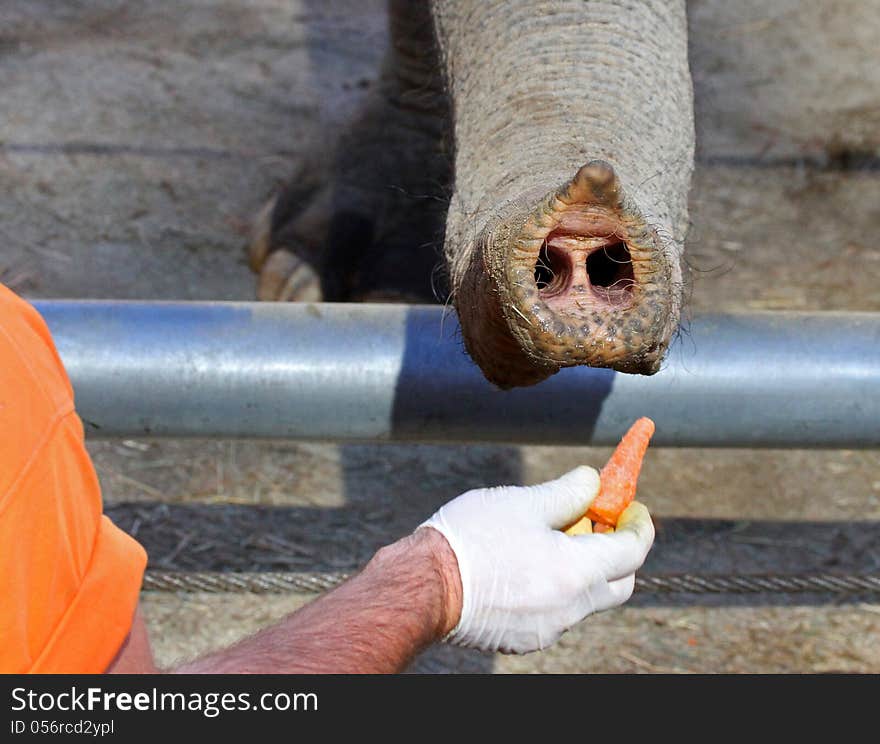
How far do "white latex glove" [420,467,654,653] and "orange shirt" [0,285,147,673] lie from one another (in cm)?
39

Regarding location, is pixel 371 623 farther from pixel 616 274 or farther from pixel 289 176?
pixel 289 176

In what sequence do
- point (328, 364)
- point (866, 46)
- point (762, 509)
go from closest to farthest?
point (328, 364) < point (762, 509) < point (866, 46)

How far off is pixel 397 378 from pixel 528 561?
0.30 metres

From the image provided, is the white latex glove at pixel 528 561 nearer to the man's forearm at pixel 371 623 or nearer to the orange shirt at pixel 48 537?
the man's forearm at pixel 371 623

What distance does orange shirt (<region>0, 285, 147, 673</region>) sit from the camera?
3.73 ft

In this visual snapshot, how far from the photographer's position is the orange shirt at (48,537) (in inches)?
44.7

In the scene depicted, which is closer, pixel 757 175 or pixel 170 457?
pixel 170 457

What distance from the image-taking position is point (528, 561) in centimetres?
154

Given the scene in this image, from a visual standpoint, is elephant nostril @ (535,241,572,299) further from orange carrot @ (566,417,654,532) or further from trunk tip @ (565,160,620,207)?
orange carrot @ (566,417,654,532)

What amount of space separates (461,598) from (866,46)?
4.02 meters

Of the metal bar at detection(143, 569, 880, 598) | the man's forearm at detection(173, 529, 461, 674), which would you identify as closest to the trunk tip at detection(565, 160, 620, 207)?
the man's forearm at detection(173, 529, 461, 674)

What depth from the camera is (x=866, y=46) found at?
489 centimetres

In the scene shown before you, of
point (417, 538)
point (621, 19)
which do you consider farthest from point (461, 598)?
point (621, 19)
